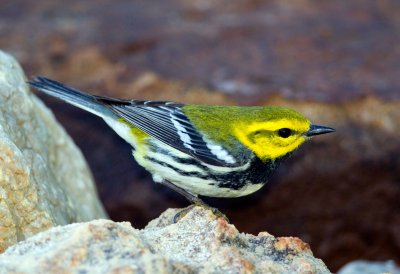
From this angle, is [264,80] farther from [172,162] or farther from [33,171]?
[33,171]

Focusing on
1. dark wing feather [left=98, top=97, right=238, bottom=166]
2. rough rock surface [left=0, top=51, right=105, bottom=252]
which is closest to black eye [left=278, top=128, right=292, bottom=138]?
dark wing feather [left=98, top=97, right=238, bottom=166]

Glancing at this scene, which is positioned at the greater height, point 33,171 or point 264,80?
point 264,80

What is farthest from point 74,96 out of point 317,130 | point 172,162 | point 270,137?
point 317,130

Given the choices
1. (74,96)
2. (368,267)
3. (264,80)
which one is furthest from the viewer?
(264,80)

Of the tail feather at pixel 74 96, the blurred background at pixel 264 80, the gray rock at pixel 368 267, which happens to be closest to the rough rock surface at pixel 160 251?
the tail feather at pixel 74 96

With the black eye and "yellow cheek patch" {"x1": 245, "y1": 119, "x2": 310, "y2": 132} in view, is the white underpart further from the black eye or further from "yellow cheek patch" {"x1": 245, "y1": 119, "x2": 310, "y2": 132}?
the black eye

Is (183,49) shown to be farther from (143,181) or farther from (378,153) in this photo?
(378,153)
